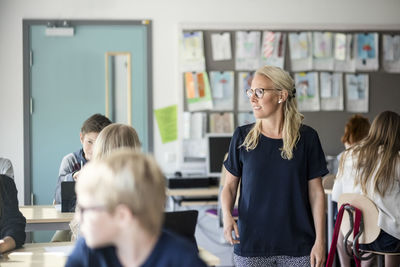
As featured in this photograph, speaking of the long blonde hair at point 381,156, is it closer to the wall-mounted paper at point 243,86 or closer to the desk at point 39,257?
the desk at point 39,257

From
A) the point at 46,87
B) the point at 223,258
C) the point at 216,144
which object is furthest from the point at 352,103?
the point at 46,87

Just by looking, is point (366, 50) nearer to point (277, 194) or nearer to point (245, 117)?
point (245, 117)

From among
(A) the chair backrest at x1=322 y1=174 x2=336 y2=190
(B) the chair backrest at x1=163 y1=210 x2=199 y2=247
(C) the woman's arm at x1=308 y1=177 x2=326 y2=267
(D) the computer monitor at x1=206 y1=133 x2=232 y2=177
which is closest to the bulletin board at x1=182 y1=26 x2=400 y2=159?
(D) the computer monitor at x1=206 y1=133 x2=232 y2=177

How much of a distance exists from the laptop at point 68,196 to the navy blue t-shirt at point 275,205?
1286 millimetres

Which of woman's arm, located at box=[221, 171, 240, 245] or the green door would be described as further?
the green door

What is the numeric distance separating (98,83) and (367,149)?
2632 millimetres

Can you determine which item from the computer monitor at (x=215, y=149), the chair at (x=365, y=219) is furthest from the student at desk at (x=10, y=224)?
the computer monitor at (x=215, y=149)

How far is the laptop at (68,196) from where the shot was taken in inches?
134

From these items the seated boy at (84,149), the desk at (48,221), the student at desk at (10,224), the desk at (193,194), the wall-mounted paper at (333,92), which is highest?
the wall-mounted paper at (333,92)

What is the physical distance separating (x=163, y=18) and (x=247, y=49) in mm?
819

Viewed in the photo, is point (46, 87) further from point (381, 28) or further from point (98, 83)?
point (381, 28)

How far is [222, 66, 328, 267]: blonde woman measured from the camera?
2.42 meters

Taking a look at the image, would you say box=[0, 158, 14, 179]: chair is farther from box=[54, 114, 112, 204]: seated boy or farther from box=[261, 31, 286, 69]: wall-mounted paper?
box=[261, 31, 286, 69]: wall-mounted paper

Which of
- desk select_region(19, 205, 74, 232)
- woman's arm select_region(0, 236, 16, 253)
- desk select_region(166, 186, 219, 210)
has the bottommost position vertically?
desk select_region(166, 186, 219, 210)
